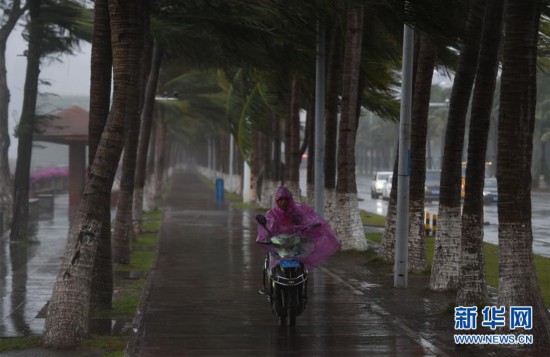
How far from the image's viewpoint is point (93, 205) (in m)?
11.2

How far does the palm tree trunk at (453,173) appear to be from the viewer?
13.7m

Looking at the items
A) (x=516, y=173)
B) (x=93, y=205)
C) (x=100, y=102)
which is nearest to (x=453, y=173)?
(x=516, y=173)

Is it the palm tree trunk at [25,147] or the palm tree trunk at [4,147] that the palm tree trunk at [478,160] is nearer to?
the palm tree trunk at [25,147]

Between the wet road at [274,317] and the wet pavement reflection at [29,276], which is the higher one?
the wet road at [274,317]

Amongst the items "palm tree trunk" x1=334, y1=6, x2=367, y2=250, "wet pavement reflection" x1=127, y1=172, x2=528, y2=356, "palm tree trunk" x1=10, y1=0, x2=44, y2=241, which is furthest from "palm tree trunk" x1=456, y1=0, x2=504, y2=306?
"palm tree trunk" x1=10, y1=0, x2=44, y2=241

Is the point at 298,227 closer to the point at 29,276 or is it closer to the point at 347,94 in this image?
the point at 29,276

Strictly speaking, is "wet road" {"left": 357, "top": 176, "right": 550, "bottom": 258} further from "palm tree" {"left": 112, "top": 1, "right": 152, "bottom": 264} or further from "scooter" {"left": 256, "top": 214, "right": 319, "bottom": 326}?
"scooter" {"left": 256, "top": 214, "right": 319, "bottom": 326}

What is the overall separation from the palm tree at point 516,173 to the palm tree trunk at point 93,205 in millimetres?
4257

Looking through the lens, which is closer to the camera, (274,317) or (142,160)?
(274,317)

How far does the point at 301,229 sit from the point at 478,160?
7.87 feet

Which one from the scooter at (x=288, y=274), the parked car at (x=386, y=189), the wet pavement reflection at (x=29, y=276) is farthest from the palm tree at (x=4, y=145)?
the parked car at (x=386, y=189)

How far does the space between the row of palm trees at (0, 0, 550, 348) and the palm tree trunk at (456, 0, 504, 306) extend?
17 mm

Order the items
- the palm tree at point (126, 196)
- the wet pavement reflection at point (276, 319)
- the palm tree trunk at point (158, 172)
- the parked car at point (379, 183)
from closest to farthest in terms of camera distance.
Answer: the wet pavement reflection at point (276, 319) < the palm tree at point (126, 196) < the palm tree trunk at point (158, 172) < the parked car at point (379, 183)

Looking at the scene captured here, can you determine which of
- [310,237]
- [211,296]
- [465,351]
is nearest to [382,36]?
[211,296]
